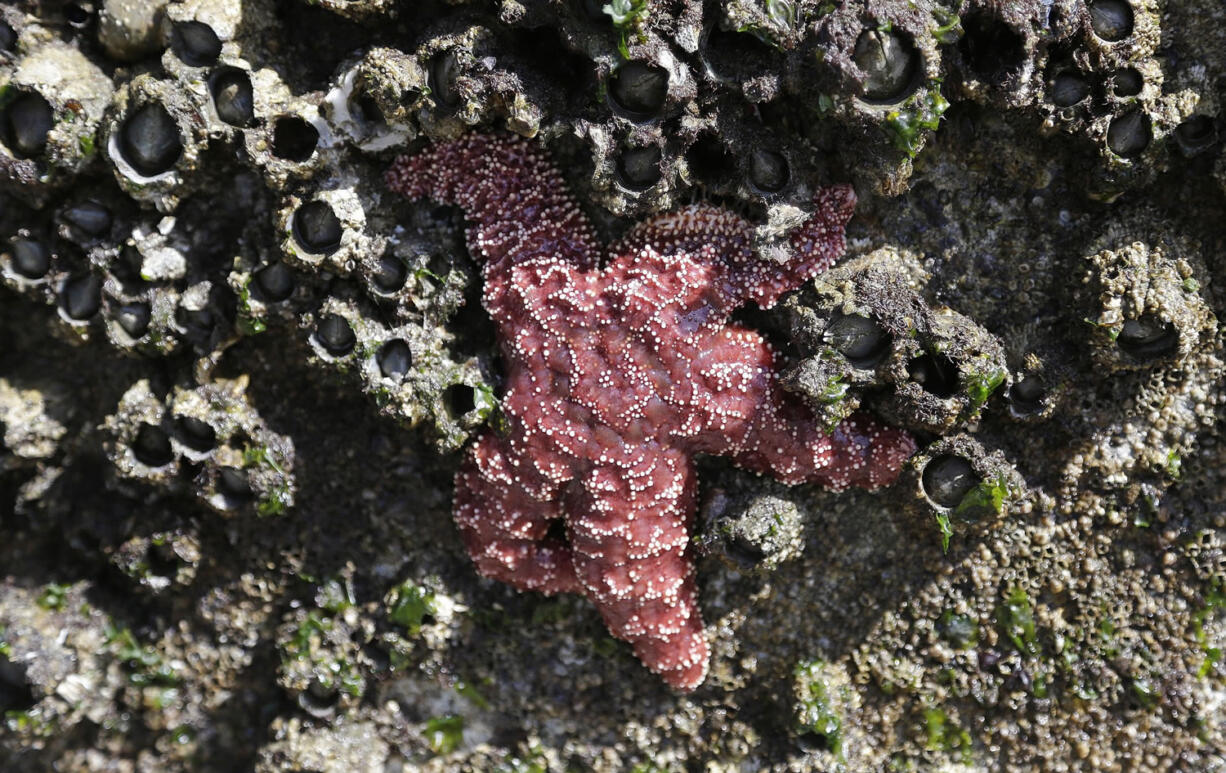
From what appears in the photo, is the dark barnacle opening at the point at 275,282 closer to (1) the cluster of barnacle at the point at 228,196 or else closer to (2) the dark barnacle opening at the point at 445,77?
(1) the cluster of barnacle at the point at 228,196

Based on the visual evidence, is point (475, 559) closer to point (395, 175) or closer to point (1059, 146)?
point (395, 175)

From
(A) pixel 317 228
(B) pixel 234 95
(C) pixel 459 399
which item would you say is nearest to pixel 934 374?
(C) pixel 459 399

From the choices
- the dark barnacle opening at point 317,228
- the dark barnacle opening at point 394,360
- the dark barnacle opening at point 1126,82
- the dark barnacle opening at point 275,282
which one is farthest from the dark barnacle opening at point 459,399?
the dark barnacle opening at point 1126,82

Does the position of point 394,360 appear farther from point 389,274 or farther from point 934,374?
point 934,374

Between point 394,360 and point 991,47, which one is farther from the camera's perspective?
point 394,360

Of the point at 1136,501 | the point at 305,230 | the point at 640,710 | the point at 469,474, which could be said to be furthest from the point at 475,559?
the point at 1136,501

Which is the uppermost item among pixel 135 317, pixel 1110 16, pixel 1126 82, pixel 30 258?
pixel 1110 16
